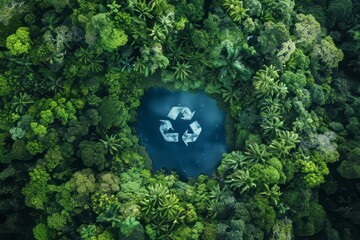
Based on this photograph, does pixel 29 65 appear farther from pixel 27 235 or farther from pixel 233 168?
pixel 233 168

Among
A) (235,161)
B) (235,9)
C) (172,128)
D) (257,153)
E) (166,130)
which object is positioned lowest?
(166,130)

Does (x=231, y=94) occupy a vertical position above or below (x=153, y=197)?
above

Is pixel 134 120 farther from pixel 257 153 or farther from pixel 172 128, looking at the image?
pixel 257 153

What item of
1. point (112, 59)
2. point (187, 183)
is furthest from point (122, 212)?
point (112, 59)

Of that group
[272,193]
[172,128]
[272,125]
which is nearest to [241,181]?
[272,193]

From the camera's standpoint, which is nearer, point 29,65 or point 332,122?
point 29,65

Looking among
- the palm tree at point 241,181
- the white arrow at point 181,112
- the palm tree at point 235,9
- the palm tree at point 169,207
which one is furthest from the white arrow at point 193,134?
the palm tree at point 235,9

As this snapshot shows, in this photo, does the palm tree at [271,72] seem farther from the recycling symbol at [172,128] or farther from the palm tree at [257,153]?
the recycling symbol at [172,128]

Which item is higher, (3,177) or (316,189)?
(316,189)

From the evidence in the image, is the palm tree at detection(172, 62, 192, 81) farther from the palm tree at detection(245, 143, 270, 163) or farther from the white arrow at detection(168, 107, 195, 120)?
the palm tree at detection(245, 143, 270, 163)
